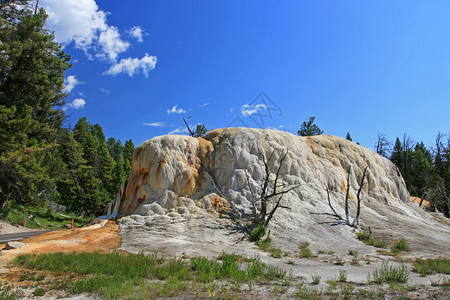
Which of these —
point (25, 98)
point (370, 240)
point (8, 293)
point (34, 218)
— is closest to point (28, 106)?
point (25, 98)

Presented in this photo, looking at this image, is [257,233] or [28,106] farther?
[28,106]

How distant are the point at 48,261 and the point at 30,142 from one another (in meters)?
14.8

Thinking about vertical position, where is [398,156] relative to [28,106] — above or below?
above

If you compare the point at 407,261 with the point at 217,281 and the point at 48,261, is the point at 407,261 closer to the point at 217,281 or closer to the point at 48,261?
the point at 217,281

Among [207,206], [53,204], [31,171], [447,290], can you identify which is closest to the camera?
[447,290]

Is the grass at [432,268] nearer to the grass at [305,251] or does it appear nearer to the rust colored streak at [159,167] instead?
the grass at [305,251]

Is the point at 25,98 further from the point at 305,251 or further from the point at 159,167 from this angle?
the point at 305,251

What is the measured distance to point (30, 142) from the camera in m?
20.0

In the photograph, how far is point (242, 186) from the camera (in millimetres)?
16734

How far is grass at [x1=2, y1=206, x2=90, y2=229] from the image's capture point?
24.0 m

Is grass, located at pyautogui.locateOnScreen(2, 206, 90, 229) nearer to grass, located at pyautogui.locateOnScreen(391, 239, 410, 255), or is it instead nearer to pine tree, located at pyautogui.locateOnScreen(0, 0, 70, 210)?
pine tree, located at pyautogui.locateOnScreen(0, 0, 70, 210)

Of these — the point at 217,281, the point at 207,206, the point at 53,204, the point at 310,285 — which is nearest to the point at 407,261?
the point at 310,285

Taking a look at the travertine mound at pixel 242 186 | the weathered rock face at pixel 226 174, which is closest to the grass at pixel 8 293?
the travertine mound at pixel 242 186

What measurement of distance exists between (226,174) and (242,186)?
3.88 feet
